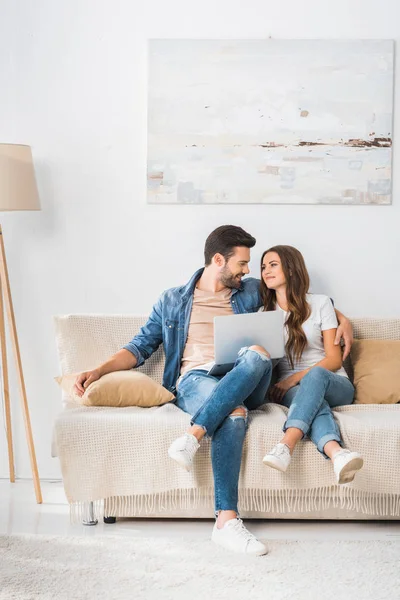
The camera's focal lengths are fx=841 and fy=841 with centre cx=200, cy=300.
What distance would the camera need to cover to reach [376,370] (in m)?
3.46

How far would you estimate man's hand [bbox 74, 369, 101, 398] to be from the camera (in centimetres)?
320

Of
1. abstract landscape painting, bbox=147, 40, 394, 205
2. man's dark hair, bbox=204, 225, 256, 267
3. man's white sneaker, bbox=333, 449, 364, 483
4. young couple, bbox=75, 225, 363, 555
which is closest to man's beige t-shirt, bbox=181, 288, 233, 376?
young couple, bbox=75, 225, 363, 555

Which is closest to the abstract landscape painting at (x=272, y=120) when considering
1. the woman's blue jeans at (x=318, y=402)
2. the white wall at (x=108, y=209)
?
the white wall at (x=108, y=209)

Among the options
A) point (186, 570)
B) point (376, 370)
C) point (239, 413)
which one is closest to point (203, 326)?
point (239, 413)

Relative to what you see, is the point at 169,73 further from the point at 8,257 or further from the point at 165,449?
the point at 165,449

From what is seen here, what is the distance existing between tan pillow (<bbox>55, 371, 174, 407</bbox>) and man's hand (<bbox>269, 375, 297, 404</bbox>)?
17.7 inches

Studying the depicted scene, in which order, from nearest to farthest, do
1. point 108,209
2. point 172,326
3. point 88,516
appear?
point 88,516 < point 172,326 < point 108,209

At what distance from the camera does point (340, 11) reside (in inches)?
152

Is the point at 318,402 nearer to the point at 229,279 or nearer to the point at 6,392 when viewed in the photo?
the point at 229,279

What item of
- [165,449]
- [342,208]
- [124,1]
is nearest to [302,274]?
[342,208]

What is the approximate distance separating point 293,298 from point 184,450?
96 centimetres

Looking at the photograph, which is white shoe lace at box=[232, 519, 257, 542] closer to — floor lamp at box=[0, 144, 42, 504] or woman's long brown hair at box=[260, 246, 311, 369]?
woman's long brown hair at box=[260, 246, 311, 369]

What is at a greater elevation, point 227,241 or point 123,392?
point 227,241

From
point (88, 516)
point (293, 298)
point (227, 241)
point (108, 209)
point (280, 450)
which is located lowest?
point (88, 516)
